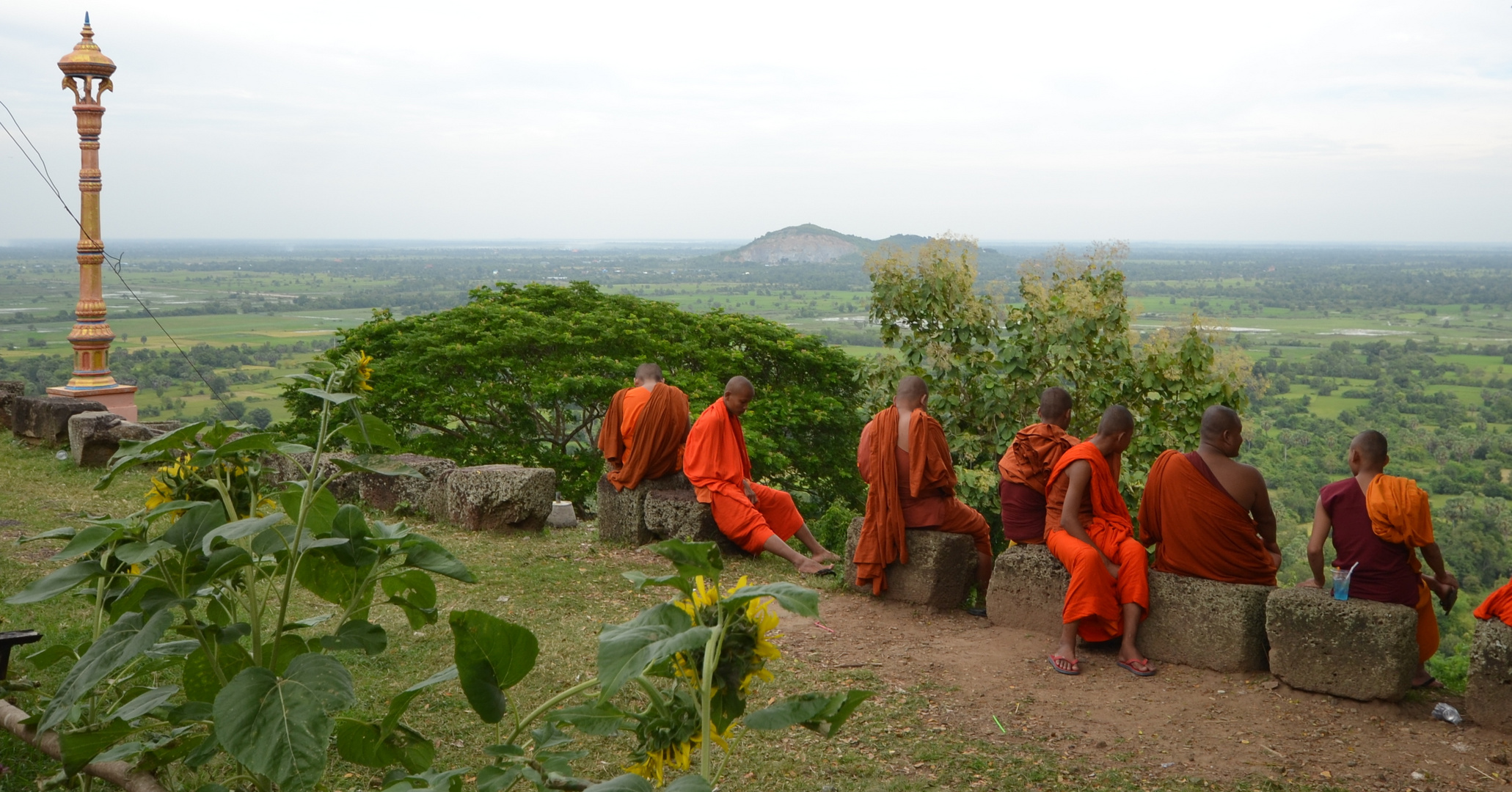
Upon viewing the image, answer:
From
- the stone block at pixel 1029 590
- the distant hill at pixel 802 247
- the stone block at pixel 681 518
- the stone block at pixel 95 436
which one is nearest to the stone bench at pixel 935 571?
the stone block at pixel 1029 590

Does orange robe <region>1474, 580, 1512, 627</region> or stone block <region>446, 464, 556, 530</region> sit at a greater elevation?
orange robe <region>1474, 580, 1512, 627</region>

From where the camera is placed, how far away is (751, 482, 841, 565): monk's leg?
8.38 m

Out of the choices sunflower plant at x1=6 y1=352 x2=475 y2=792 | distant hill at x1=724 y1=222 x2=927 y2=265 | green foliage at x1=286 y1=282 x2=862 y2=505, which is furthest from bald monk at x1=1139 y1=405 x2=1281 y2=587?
distant hill at x1=724 y1=222 x2=927 y2=265

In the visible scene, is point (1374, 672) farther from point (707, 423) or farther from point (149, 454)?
point (149, 454)

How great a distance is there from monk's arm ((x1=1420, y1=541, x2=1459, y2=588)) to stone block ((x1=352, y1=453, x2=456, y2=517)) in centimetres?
720

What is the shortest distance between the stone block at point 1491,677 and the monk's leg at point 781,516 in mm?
4420

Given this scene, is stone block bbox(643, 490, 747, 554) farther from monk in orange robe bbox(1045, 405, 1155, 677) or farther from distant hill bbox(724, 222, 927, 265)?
distant hill bbox(724, 222, 927, 265)

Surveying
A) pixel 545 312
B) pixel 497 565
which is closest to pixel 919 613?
pixel 497 565

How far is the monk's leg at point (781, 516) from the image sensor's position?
8.38 m

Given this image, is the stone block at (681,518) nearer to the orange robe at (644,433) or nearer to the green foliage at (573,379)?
the orange robe at (644,433)

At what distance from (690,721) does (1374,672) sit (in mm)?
4828

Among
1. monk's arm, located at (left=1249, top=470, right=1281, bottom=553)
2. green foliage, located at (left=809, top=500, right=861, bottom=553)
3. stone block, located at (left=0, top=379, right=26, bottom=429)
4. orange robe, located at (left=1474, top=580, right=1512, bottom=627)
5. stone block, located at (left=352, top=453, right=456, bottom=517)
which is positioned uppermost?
monk's arm, located at (left=1249, top=470, right=1281, bottom=553)

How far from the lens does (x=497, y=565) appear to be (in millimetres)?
7730

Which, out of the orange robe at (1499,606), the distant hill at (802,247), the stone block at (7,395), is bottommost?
the stone block at (7,395)
